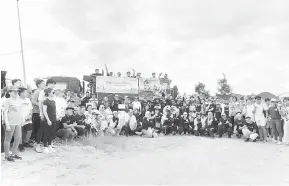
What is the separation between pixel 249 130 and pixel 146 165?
5.90 m

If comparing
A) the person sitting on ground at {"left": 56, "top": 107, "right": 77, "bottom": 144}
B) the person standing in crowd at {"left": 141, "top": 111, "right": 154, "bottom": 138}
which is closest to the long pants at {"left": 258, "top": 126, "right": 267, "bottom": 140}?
the person standing in crowd at {"left": 141, "top": 111, "right": 154, "bottom": 138}

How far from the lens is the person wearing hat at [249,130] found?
408 inches

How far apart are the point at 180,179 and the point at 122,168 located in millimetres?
1161

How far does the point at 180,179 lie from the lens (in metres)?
5.02

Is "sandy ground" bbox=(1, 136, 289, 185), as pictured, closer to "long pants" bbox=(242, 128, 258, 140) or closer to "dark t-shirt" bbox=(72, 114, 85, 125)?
"dark t-shirt" bbox=(72, 114, 85, 125)

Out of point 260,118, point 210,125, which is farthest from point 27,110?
point 260,118

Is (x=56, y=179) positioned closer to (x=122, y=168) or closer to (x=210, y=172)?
(x=122, y=168)

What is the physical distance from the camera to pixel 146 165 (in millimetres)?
5945

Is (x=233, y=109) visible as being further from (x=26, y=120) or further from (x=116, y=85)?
(x=26, y=120)

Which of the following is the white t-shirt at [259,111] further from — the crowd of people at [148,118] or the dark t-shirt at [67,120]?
the dark t-shirt at [67,120]

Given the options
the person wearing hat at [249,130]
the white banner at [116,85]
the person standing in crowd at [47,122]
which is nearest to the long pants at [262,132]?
the person wearing hat at [249,130]

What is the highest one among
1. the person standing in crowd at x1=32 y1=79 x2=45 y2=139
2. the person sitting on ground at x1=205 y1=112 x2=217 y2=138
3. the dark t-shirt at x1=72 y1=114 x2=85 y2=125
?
the person standing in crowd at x1=32 y1=79 x2=45 y2=139

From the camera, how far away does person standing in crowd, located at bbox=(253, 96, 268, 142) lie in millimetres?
10500

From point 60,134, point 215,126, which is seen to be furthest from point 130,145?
point 215,126
